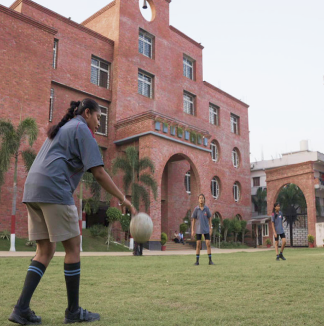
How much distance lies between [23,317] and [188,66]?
3257cm

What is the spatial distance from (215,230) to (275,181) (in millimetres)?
6478

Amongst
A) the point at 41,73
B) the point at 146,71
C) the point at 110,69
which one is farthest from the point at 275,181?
the point at 41,73

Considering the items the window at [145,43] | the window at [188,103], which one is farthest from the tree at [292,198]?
the window at [145,43]

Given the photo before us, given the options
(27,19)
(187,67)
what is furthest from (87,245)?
(187,67)

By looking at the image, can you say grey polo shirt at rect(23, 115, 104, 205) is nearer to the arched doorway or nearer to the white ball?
the white ball

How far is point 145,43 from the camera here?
29766 millimetres

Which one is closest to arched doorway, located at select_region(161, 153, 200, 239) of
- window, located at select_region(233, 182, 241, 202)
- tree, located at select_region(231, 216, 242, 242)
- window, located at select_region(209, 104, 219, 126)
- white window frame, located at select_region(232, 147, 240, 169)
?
tree, located at select_region(231, 216, 242, 242)

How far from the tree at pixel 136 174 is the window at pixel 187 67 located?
1422 cm

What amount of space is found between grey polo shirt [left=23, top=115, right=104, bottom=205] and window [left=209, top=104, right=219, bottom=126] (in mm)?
32833

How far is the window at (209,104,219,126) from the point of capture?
36.2 metres

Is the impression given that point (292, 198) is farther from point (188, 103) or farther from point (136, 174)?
point (136, 174)

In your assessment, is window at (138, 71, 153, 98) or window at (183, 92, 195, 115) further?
window at (183, 92, 195, 115)

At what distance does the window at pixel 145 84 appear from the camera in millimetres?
28734

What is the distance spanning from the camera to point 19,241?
18.4 metres
